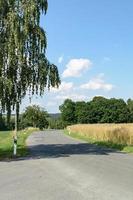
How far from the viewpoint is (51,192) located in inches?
534

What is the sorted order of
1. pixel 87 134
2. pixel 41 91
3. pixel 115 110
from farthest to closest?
1. pixel 115 110
2. pixel 87 134
3. pixel 41 91

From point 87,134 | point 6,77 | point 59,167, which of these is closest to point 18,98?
point 6,77

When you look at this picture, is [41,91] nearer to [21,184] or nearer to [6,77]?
[6,77]

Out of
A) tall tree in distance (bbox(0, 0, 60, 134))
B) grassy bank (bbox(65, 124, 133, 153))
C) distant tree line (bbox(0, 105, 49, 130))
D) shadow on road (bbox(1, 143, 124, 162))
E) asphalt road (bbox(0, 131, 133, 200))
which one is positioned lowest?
asphalt road (bbox(0, 131, 133, 200))

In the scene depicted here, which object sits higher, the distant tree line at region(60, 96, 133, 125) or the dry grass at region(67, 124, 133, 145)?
the distant tree line at region(60, 96, 133, 125)

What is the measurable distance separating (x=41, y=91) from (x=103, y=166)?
9.88 meters

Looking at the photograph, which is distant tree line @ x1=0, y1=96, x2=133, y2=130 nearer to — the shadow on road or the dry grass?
the dry grass

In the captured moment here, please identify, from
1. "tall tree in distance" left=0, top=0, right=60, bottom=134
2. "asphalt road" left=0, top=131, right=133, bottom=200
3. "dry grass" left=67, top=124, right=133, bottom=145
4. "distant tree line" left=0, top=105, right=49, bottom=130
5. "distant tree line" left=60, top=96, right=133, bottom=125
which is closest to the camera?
"asphalt road" left=0, top=131, right=133, bottom=200

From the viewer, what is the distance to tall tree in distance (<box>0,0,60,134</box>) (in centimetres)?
2830

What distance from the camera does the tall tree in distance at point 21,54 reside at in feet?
92.8

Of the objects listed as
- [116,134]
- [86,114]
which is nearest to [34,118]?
[86,114]

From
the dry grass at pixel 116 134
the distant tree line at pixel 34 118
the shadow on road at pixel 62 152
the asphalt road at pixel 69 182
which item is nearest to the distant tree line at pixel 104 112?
the distant tree line at pixel 34 118

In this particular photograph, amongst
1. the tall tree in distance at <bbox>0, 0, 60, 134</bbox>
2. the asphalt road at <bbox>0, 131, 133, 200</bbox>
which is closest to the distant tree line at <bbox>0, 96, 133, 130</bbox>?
the tall tree in distance at <bbox>0, 0, 60, 134</bbox>

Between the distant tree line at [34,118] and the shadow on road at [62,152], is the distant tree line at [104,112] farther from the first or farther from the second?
the shadow on road at [62,152]
